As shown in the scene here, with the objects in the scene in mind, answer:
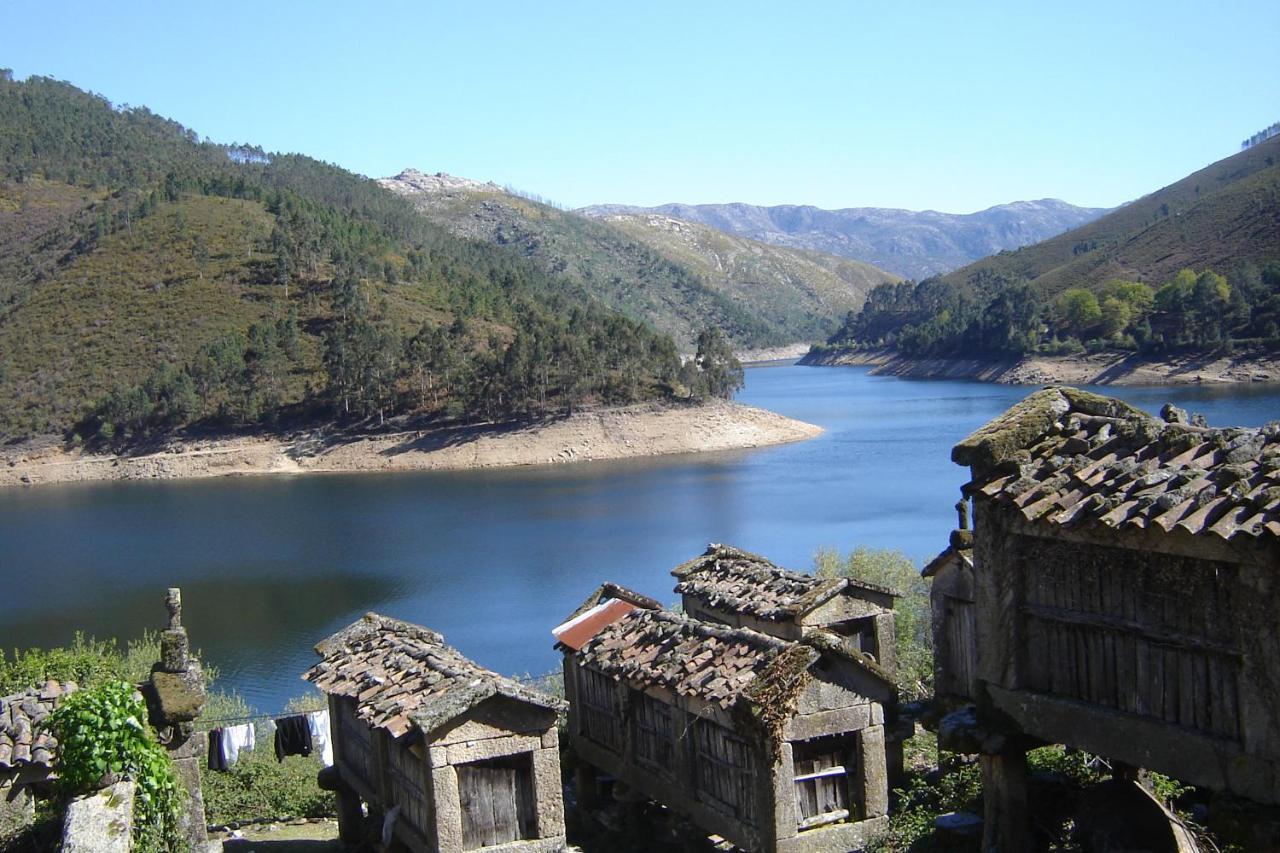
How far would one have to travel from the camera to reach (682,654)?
11.5 meters

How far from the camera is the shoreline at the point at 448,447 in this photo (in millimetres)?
78000

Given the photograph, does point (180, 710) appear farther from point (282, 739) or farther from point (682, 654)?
point (282, 739)

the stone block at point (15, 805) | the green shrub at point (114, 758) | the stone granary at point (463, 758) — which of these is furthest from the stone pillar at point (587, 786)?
the stone block at point (15, 805)

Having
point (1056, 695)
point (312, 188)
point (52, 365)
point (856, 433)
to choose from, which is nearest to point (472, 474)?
point (856, 433)

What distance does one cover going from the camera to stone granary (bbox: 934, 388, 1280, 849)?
6531 mm

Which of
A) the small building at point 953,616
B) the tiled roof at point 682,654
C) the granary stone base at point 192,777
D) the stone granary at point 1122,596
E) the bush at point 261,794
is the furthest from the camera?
the bush at point 261,794

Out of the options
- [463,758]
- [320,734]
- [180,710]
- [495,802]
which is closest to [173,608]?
[180,710]

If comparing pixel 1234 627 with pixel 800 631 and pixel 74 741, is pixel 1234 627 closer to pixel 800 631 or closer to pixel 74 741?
pixel 800 631

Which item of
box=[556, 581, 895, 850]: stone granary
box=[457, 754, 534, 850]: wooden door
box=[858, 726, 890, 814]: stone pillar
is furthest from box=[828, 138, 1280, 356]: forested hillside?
box=[457, 754, 534, 850]: wooden door

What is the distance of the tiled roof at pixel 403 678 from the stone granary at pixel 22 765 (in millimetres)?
2743

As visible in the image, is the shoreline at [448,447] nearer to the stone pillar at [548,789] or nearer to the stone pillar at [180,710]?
the stone pillar at [180,710]

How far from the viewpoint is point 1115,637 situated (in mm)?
7309

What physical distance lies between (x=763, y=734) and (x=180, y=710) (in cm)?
528

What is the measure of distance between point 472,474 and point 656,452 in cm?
1244
